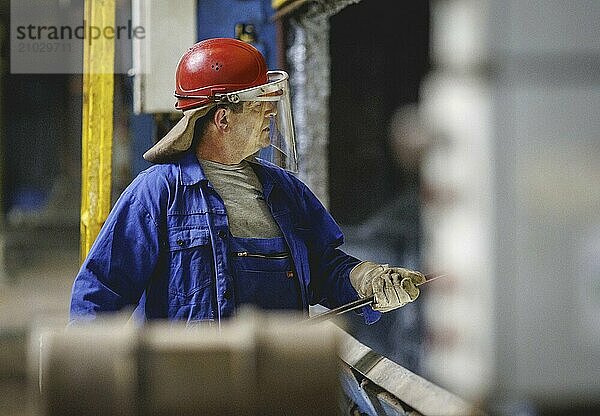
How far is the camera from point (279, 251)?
252cm

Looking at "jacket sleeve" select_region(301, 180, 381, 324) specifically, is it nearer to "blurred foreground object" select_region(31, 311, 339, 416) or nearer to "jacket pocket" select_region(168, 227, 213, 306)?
"jacket pocket" select_region(168, 227, 213, 306)

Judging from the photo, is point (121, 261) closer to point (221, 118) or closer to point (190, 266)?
point (190, 266)

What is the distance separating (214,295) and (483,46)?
1.01 meters

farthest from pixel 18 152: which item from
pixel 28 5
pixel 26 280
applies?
pixel 28 5

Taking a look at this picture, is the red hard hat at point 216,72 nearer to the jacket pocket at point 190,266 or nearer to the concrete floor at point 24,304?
the jacket pocket at point 190,266

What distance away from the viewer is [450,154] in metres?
3.13

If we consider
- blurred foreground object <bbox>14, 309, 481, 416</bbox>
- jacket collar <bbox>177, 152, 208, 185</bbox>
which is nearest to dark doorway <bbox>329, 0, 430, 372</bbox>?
jacket collar <bbox>177, 152, 208, 185</bbox>

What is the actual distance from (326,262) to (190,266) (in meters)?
0.42

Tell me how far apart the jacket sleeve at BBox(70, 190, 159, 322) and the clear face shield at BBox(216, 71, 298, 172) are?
370mm

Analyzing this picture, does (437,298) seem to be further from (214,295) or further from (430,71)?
(214,295)

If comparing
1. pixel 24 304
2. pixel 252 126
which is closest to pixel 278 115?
pixel 252 126

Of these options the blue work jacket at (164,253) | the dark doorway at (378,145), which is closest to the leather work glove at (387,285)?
the blue work jacket at (164,253)

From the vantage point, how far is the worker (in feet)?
7.80

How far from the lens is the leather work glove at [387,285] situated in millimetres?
2570
